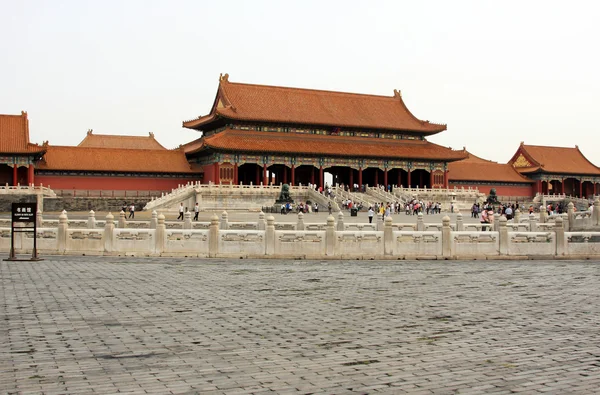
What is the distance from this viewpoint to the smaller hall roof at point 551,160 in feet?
243

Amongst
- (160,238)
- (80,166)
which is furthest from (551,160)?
(160,238)

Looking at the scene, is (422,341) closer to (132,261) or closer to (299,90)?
(132,261)

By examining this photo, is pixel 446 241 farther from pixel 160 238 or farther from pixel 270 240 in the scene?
pixel 160 238

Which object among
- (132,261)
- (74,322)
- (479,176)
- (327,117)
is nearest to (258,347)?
(74,322)

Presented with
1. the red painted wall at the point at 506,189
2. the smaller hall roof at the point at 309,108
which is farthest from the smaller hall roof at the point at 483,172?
the smaller hall roof at the point at 309,108

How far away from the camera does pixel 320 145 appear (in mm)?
62344

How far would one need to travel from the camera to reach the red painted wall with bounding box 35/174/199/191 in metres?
54.2

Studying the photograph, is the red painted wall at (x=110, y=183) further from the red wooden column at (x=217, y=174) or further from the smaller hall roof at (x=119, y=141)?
the smaller hall roof at (x=119, y=141)

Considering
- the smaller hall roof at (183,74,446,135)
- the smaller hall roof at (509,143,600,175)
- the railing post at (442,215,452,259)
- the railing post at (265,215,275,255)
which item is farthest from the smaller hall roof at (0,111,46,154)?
the smaller hall roof at (509,143,600,175)

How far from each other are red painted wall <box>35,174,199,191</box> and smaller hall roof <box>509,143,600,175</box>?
3923 cm

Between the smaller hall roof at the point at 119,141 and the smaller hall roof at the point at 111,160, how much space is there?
10217mm

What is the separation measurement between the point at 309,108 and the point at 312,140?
4296mm

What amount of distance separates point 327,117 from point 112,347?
188ft

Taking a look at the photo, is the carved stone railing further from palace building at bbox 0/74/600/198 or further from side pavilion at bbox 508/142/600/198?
side pavilion at bbox 508/142/600/198
